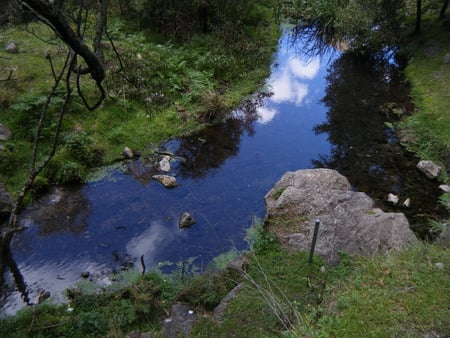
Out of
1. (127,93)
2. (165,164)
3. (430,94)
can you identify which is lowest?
(165,164)

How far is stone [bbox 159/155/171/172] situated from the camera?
32.3 ft

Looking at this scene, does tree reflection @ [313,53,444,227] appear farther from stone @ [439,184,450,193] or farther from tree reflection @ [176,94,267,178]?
tree reflection @ [176,94,267,178]

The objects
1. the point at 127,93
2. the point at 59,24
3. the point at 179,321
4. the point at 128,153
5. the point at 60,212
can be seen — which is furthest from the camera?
the point at 127,93

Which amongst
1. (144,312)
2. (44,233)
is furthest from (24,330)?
(44,233)

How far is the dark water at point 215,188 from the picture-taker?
7.32 metres

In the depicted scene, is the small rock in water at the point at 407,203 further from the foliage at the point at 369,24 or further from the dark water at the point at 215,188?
the foliage at the point at 369,24

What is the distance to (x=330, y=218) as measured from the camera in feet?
23.4

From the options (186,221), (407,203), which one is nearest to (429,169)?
(407,203)

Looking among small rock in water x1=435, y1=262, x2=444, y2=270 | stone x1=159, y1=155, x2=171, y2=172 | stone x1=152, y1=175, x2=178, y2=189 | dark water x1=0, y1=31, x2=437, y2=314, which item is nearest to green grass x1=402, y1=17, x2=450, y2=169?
dark water x1=0, y1=31, x2=437, y2=314

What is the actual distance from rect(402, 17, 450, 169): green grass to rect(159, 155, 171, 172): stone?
686 centimetres

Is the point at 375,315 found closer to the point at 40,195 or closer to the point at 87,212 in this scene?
the point at 87,212

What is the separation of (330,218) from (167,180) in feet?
13.5

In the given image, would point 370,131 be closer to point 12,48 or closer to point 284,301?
point 284,301

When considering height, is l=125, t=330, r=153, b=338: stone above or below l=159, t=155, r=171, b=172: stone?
above
